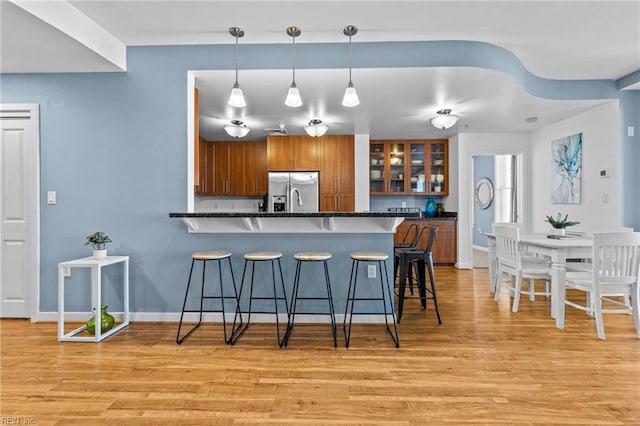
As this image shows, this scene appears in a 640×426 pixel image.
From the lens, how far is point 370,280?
3434 mm

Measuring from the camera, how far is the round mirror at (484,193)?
28.1 feet

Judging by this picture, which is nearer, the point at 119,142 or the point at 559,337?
the point at 559,337

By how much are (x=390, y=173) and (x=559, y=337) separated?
4337 millimetres

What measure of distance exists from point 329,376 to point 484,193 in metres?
7.40

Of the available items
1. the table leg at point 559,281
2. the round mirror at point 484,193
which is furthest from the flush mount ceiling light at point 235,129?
the round mirror at point 484,193

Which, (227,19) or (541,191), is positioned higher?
(227,19)

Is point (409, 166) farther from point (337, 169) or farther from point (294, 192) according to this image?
point (294, 192)

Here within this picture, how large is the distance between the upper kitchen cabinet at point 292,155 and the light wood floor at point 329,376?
361 cm

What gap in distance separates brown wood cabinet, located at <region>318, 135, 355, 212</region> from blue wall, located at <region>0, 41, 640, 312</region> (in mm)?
3099

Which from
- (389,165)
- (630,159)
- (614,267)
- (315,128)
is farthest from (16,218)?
(630,159)

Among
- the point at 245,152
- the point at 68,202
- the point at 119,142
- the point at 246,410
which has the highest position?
the point at 245,152

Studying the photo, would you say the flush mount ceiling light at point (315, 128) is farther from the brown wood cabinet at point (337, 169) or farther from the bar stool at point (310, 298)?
the bar stool at point (310, 298)

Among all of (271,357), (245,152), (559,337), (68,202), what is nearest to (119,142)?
(68,202)

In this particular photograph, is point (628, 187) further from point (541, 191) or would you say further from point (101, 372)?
point (101, 372)
